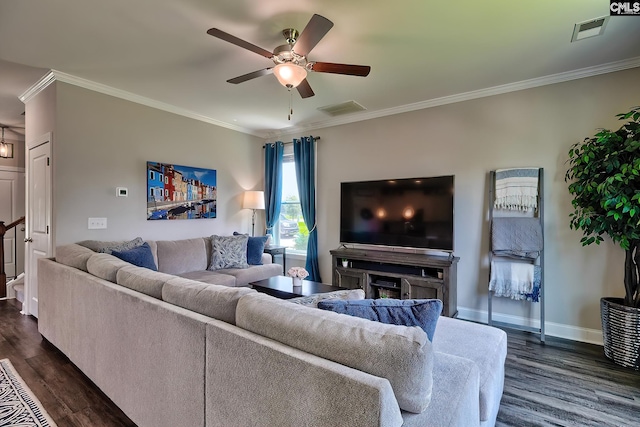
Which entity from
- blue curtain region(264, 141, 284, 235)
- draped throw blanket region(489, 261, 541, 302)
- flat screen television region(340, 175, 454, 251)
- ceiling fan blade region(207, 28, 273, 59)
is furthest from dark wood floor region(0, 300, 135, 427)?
draped throw blanket region(489, 261, 541, 302)

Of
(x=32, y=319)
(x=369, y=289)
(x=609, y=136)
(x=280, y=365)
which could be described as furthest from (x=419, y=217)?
(x=32, y=319)

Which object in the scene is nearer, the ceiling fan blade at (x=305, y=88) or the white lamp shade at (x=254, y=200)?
the ceiling fan blade at (x=305, y=88)

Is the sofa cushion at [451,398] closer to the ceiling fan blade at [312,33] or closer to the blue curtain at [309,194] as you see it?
the ceiling fan blade at [312,33]

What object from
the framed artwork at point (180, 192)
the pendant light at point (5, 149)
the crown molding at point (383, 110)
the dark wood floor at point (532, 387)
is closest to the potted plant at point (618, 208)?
the dark wood floor at point (532, 387)

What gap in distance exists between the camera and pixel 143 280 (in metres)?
1.95

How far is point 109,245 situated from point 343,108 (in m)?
3.39

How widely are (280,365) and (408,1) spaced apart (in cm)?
240

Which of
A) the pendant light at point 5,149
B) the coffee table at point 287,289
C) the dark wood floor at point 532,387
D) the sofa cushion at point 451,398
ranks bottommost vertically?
the dark wood floor at point 532,387

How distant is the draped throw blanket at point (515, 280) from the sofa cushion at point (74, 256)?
4051 millimetres

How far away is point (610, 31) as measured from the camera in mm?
2482

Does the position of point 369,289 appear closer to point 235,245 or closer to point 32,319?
point 235,245

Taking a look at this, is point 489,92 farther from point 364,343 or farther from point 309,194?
point 364,343

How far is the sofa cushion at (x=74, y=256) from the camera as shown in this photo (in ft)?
8.59

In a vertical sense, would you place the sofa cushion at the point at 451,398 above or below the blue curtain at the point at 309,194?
below
